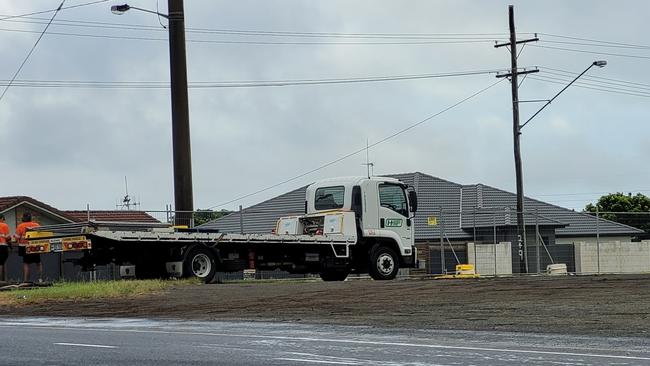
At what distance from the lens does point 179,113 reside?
26.3m

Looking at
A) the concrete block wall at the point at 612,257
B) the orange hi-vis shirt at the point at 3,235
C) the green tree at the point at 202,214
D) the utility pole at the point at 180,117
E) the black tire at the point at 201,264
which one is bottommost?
the concrete block wall at the point at 612,257

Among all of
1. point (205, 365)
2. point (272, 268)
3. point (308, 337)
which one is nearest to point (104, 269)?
point (272, 268)

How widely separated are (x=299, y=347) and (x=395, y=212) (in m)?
15.1

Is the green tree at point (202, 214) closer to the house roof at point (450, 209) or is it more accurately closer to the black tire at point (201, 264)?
the black tire at point (201, 264)

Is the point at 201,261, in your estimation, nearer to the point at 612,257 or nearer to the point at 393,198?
the point at 393,198

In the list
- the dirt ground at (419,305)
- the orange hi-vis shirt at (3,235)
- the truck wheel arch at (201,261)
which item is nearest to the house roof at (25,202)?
the orange hi-vis shirt at (3,235)

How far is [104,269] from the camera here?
26.4m

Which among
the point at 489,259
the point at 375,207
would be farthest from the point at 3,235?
the point at 489,259

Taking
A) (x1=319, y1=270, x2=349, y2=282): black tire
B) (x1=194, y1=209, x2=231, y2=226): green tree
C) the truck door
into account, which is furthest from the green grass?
the truck door

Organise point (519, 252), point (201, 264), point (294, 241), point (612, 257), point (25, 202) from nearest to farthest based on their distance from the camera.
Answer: point (201, 264)
point (294, 241)
point (519, 252)
point (612, 257)
point (25, 202)

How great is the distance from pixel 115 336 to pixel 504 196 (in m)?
44.2

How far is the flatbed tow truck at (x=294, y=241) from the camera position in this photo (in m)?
21.3

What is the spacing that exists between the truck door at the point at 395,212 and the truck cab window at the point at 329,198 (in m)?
1.03

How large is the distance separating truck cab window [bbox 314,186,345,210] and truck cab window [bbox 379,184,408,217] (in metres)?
1.03
